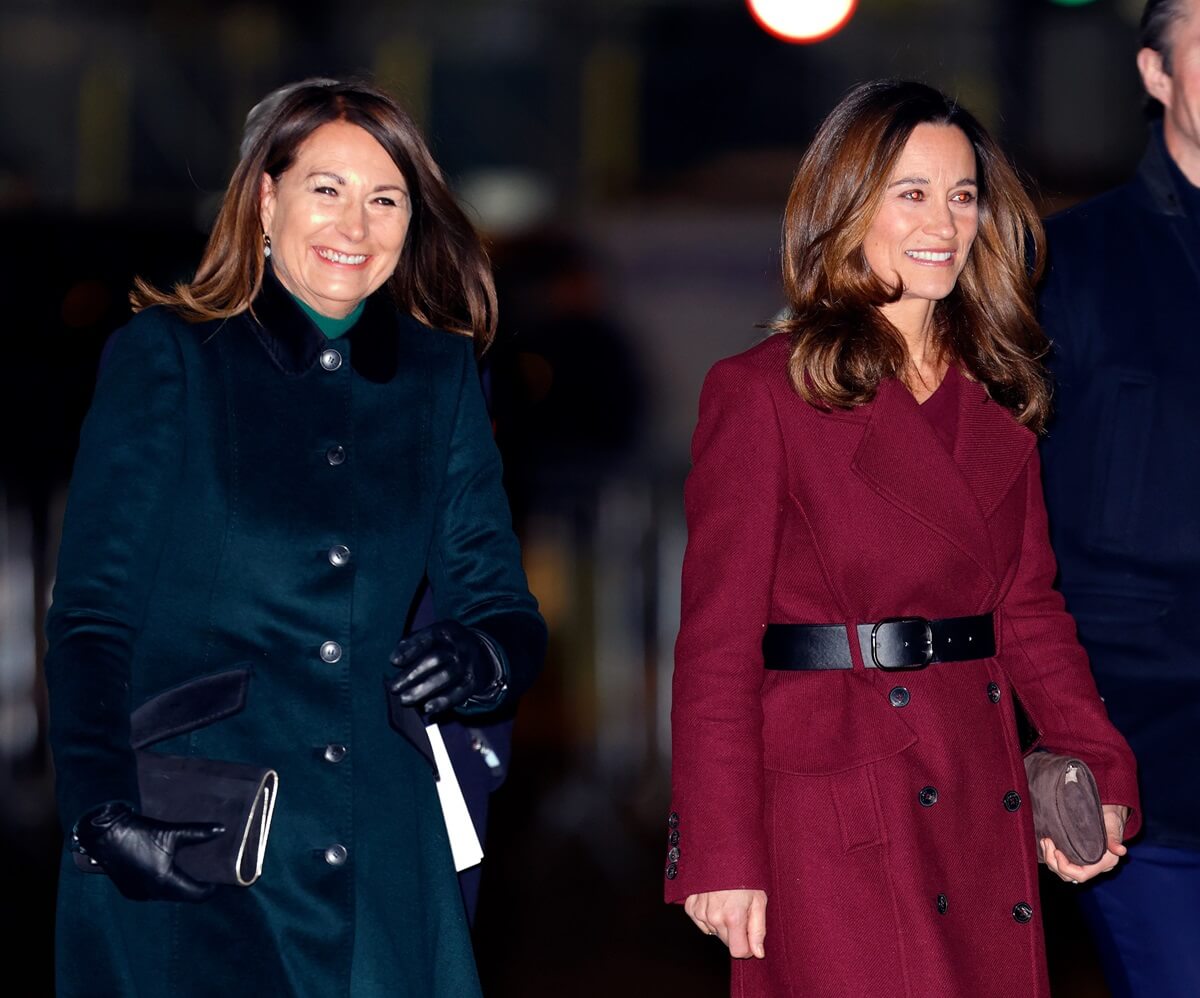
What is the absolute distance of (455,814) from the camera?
9.04 feet

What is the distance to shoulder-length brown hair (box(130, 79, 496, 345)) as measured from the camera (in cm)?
269

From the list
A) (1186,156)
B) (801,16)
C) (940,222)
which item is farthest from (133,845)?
(801,16)

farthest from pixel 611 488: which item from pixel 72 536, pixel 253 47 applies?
pixel 72 536

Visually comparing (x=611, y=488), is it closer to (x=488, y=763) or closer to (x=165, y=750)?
(x=488, y=763)

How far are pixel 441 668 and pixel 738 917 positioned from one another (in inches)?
21.7

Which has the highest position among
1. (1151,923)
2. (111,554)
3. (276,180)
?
(276,180)

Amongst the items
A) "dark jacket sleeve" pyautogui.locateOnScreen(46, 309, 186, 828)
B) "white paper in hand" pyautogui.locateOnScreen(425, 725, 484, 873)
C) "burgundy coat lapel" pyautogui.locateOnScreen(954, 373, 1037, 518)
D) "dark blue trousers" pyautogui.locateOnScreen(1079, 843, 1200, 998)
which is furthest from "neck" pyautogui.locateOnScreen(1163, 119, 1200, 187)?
"dark jacket sleeve" pyautogui.locateOnScreen(46, 309, 186, 828)

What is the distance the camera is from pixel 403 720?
2645 mm

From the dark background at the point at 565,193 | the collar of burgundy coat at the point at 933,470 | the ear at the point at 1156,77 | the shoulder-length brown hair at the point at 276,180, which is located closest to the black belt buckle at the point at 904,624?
the collar of burgundy coat at the point at 933,470

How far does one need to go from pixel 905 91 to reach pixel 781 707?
928mm

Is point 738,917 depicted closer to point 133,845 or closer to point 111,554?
point 133,845

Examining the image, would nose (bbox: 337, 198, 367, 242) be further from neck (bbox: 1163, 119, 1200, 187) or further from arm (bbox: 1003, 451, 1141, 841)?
neck (bbox: 1163, 119, 1200, 187)

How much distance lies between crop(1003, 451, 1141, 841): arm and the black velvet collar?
1.01 m

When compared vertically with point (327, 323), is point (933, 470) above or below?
below
